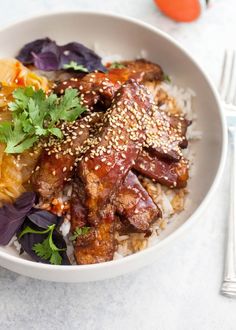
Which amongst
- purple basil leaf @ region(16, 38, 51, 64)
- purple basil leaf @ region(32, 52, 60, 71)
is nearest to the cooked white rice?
purple basil leaf @ region(32, 52, 60, 71)

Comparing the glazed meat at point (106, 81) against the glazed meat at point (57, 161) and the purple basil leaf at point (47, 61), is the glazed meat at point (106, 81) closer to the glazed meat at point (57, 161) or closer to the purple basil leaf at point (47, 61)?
the glazed meat at point (57, 161)

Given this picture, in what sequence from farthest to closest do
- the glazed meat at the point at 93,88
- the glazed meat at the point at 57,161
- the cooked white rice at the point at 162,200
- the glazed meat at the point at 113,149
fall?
the glazed meat at the point at 93,88, the cooked white rice at the point at 162,200, the glazed meat at the point at 57,161, the glazed meat at the point at 113,149

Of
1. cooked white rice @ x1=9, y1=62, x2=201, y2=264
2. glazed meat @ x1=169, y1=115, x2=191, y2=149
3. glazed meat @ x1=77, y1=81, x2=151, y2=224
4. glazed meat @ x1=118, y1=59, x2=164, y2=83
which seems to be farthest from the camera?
glazed meat @ x1=118, y1=59, x2=164, y2=83

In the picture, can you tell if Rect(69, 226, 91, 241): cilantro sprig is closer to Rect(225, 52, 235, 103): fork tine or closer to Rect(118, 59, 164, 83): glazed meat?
Rect(118, 59, 164, 83): glazed meat

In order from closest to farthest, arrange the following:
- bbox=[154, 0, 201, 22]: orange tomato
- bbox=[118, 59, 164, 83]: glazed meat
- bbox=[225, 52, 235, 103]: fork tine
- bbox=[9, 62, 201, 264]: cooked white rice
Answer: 1. bbox=[9, 62, 201, 264]: cooked white rice
2. bbox=[118, 59, 164, 83]: glazed meat
3. bbox=[225, 52, 235, 103]: fork tine
4. bbox=[154, 0, 201, 22]: orange tomato

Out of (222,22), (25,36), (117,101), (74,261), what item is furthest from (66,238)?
(222,22)

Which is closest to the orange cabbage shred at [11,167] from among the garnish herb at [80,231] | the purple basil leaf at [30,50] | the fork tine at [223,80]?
the garnish herb at [80,231]

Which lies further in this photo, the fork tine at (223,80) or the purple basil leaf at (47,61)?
the fork tine at (223,80)
